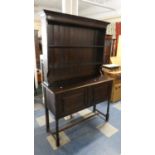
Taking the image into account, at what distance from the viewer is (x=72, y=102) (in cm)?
200

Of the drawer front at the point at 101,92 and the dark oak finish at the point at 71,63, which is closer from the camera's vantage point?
the dark oak finish at the point at 71,63

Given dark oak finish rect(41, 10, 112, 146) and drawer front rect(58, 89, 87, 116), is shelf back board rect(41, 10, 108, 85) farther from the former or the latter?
drawer front rect(58, 89, 87, 116)

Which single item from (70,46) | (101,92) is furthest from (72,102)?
(70,46)

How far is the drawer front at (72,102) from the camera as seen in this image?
74.4 inches

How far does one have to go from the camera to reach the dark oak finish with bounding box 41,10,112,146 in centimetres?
189

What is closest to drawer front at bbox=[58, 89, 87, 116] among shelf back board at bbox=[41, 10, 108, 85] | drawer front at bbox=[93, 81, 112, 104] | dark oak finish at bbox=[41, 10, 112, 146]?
dark oak finish at bbox=[41, 10, 112, 146]

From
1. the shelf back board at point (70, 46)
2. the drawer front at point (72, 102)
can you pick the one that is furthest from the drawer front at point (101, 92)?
the shelf back board at point (70, 46)

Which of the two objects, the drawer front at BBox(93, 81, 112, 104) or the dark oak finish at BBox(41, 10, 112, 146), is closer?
the dark oak finish at BBox(41, 10, 112, 146)

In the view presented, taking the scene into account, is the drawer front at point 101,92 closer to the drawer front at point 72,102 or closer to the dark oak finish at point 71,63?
the dark oak finish at point 71,63
